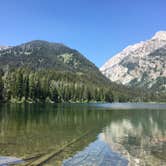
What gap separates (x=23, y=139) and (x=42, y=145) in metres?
5.28

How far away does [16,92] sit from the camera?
19175cm

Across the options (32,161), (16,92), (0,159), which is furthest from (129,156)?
(16,92)

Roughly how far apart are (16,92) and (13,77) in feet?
33.3

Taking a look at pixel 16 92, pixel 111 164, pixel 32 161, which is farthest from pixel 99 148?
pixel 16 92

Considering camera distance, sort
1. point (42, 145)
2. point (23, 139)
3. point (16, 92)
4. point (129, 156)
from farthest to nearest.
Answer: point (16, 92) < point (23, 139) < point (42, 145) < point (129, 156)

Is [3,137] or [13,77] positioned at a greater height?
[13,77]

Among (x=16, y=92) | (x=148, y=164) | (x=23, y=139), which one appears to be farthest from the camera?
(x=16, y=92)

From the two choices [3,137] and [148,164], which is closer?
[148,164]

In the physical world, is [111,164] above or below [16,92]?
below

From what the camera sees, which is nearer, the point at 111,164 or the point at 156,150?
the point at 111,164

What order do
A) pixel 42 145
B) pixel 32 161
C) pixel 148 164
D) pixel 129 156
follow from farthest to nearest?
pixel 42 145, pixel 129 156, pixel 148 164, pixel 32 161

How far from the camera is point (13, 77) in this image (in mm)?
193875

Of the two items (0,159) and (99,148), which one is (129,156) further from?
(0,159)

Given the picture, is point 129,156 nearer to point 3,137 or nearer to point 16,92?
point 3,137
